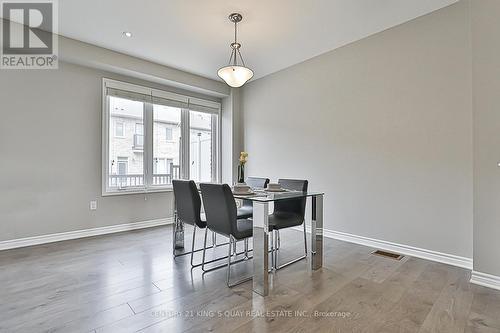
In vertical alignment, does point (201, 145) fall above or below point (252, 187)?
above

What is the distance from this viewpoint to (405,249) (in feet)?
9.84

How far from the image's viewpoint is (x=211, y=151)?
5254 millimetres

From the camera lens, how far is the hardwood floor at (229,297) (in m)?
1.67

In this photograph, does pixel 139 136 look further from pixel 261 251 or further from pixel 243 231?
pixel 261 251

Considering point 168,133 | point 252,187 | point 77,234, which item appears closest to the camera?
point 252,187

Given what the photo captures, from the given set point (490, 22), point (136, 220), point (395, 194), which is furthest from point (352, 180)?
point (136, 220)

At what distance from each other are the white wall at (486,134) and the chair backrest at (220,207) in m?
2.16

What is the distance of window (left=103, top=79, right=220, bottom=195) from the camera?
4.03 m

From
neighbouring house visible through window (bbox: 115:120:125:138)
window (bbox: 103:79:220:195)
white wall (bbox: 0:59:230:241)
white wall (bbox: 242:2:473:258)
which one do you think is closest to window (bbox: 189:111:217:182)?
window (bbox: 103:79:220:195)

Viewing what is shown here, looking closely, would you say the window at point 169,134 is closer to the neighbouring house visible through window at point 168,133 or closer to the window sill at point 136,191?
the neighbouring house visible through window at point 168,133

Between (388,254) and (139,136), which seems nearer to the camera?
(388,254)

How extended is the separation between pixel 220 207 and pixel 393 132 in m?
2.30

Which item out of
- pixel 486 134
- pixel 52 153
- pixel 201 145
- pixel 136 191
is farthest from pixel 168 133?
pixel 486 134

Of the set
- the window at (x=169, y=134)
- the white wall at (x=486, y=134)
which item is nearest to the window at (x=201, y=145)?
the window at (x=169, y=134)
